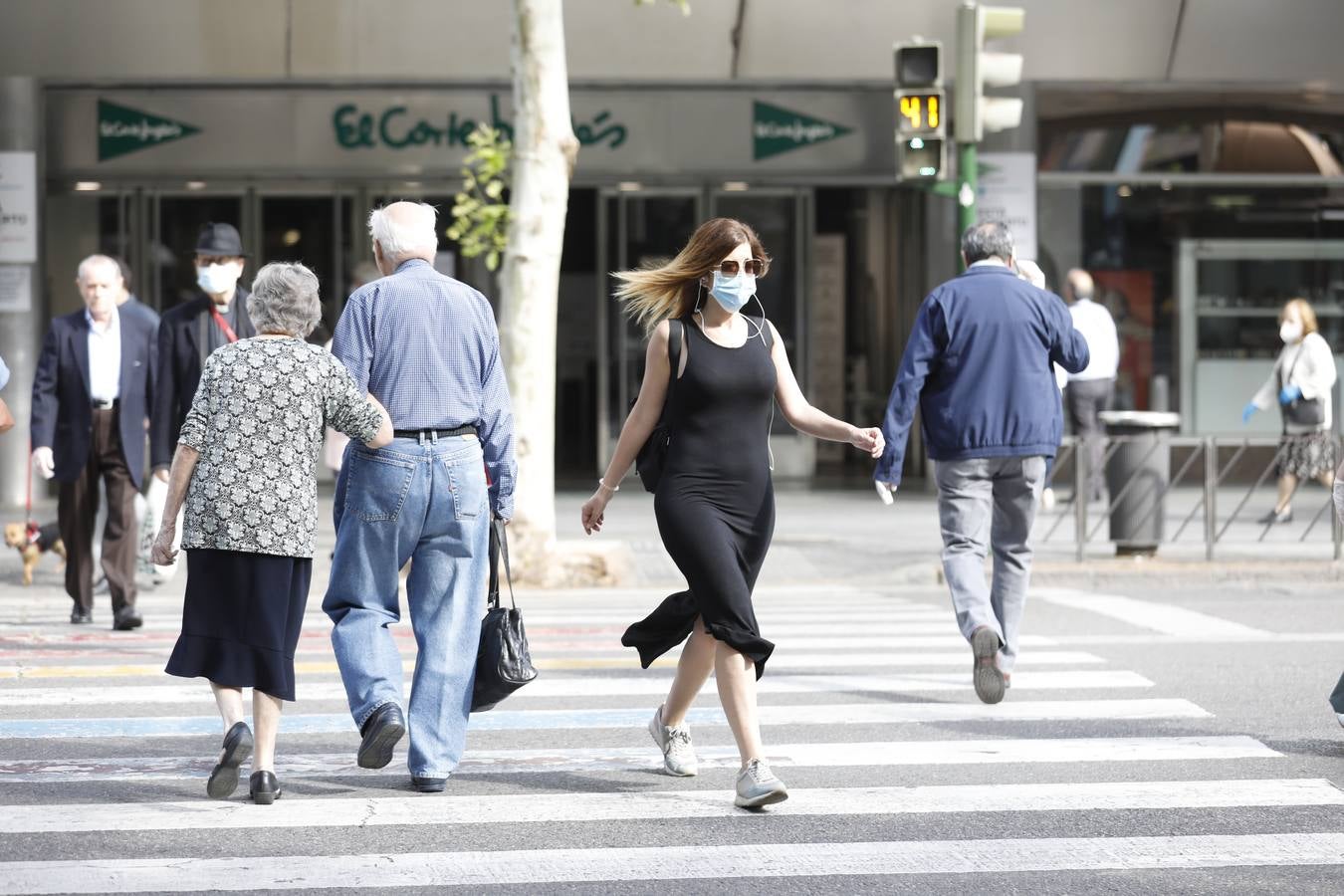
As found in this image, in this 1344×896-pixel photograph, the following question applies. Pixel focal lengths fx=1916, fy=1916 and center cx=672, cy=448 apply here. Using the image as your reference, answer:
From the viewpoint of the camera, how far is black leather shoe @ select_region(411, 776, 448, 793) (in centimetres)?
575

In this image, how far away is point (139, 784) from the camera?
5887mm

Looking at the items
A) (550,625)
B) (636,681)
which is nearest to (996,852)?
(636,681)

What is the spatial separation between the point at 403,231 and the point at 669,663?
335cm

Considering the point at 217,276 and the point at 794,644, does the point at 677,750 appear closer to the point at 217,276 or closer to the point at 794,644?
the point at 794,644

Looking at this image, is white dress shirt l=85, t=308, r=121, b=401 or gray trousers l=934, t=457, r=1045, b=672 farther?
white dress shirt l=85, t=308, r=121, b=401

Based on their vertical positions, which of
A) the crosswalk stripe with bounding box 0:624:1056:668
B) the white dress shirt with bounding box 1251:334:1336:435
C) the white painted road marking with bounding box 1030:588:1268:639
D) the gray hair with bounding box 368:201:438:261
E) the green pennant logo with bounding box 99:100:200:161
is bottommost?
the white painted road marking with bounding box 1030:588:1268:639

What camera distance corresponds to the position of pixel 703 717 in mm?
7168

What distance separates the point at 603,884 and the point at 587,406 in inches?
625

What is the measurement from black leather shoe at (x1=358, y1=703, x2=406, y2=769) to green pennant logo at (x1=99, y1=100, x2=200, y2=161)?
14.8 m

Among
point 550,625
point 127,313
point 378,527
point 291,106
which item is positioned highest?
point 291,106

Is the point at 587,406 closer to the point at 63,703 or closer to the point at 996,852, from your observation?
the point at 63,703

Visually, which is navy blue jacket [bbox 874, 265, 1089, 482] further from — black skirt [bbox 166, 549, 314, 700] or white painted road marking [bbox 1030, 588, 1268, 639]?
black skirt [bbox 166, 549, 314, 700]

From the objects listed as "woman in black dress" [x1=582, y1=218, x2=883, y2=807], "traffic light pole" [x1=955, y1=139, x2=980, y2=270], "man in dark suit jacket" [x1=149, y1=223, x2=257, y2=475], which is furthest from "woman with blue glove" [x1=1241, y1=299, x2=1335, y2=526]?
"woman in black dress" [x1=582, y1=218, x2=883, y2=807]

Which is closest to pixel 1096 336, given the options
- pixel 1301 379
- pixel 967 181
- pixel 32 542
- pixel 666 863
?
pixel 1301 379
